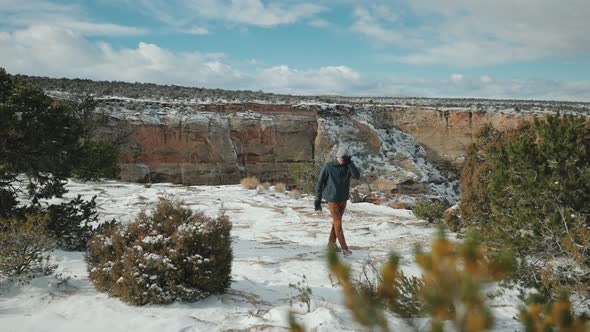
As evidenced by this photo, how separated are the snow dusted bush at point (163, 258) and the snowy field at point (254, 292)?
0.48 ft

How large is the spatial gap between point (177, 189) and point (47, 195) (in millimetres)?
8262

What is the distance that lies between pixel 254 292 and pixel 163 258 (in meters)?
1.29

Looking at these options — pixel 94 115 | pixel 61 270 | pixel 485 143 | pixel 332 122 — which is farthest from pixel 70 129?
pixel 332 122

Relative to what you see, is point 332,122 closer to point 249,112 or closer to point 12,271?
point 249,112

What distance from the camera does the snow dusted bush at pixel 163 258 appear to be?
14.4 feet

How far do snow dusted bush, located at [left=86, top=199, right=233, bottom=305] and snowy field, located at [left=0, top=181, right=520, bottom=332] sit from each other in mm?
147

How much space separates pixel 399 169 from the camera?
76.6ft

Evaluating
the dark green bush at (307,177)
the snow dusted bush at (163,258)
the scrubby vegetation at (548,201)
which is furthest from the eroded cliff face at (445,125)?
the snow dusted bush at (163,258)

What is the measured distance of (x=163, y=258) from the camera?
4.52m

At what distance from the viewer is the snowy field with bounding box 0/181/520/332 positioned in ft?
12.6

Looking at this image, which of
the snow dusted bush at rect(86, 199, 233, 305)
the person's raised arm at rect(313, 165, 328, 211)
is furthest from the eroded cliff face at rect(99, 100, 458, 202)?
the snow dusted bush at rect(86, 199, 233, 305)

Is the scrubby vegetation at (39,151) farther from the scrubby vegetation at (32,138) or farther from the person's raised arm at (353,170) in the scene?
the person's raised arm at (353,170)

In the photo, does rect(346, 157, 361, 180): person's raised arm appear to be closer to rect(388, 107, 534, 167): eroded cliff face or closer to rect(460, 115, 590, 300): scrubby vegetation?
rect(460, 115, 590, 300): scrubby vegetation

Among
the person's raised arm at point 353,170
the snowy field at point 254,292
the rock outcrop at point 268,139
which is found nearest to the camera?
the snowy field at point 254,292
